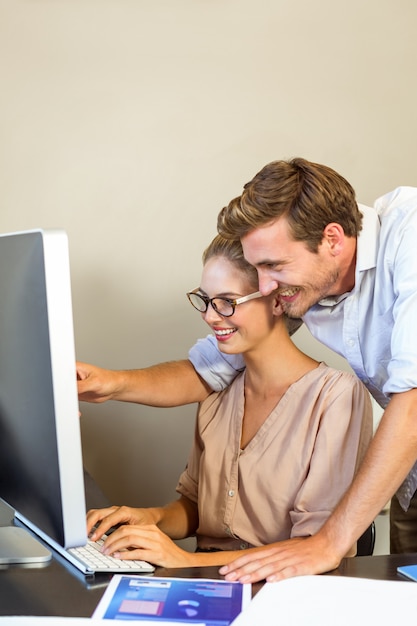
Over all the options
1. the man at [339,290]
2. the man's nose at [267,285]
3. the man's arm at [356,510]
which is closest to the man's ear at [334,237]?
the man at [339,290]

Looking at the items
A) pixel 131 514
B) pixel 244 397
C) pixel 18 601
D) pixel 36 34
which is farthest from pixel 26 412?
pixel 36 34

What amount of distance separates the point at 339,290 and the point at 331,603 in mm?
887

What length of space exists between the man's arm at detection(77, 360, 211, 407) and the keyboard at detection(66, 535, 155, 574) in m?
0.50

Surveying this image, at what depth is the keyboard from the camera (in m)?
1.23

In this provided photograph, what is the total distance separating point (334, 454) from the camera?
5.22 feet

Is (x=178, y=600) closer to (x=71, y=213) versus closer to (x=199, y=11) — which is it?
(x=71, y=213)

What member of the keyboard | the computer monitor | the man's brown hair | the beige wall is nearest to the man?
the man's brown hair

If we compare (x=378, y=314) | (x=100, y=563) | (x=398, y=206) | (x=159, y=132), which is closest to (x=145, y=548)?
(x=100, y=563)

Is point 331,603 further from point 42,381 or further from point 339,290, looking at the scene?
point 339,290

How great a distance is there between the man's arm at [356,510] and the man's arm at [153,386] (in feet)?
1.93

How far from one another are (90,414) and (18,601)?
1518 millimetres

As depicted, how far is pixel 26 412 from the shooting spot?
1.07 m

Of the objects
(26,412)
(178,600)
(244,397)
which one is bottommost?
(178,600)

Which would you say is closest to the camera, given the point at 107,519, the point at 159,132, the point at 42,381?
the point at 42,381
